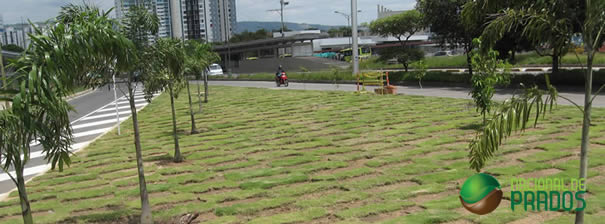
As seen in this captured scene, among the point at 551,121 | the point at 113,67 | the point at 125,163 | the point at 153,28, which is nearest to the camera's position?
the point at 113,67

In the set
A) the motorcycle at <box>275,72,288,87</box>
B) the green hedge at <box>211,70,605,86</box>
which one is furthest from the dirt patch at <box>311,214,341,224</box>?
the motorcycle at <box>275,72,288,87</box>

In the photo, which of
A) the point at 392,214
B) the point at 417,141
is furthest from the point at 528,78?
the point at 392,214

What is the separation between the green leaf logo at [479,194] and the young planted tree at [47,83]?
4194 millimetres

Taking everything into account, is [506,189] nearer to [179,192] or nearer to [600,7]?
[600,7]

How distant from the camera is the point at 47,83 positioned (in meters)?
4.71

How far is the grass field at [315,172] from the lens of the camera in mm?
6828

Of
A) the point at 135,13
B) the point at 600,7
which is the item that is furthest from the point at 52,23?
the point at 600,7

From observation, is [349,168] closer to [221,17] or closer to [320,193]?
[320,193]

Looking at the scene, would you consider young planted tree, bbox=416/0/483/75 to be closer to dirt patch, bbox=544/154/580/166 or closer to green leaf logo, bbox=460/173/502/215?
dirt patch, bbox=544/154/580/166

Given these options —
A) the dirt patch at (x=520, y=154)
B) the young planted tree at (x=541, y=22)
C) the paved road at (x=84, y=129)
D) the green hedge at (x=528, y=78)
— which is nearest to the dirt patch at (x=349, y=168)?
the dirt patch at (x=520, y=154)

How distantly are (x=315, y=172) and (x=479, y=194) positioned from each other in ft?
11.5

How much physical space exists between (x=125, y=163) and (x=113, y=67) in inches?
191

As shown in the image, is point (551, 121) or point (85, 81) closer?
point (85, 81)

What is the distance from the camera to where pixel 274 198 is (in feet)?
24.6
